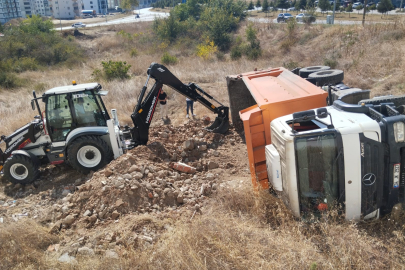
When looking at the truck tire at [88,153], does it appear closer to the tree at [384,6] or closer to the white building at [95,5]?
the tree at [384,6]

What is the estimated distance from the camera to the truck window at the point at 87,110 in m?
7.48

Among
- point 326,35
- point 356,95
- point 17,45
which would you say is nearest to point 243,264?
point 356,95

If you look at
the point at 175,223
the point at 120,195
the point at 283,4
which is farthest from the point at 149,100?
the point at 283,4

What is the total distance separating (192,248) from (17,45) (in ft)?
100

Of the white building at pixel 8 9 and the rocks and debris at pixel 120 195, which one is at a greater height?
the white building at pixel 8 9

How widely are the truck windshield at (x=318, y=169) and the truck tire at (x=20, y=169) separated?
5728 millimetres

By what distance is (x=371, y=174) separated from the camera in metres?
4.05

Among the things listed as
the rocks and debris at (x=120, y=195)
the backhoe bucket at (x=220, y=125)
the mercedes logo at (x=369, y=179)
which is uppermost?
the mercedes logo at (x=369, y=179)

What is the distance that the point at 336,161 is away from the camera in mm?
4070

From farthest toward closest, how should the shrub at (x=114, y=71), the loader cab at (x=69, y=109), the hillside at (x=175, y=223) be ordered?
the shrub at (x=114, y=71)
the loader cab at (x=69, y=109)
the hillside at (x=175, y=223)

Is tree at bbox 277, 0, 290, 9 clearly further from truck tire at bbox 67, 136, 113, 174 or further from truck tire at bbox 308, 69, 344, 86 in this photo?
truck tire at bbox 67, 136, 113, 174

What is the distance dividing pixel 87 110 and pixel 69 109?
0.37 m

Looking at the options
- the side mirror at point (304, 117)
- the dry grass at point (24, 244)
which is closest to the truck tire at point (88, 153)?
the dry grass at point (24, 244)

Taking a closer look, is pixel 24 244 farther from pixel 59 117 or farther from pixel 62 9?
pixel 62 9
